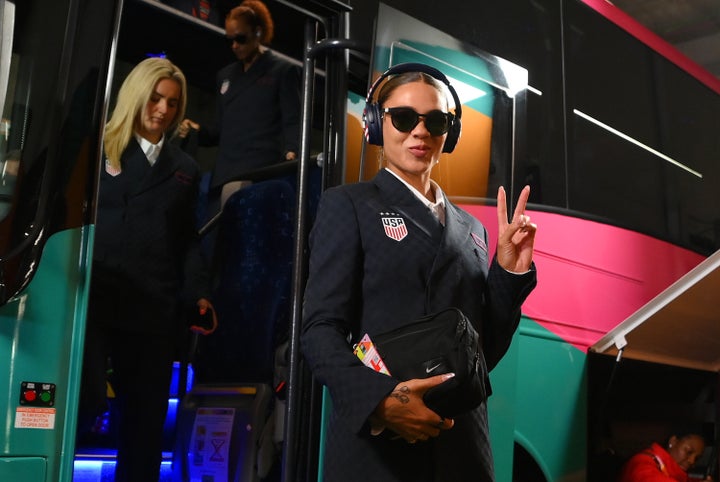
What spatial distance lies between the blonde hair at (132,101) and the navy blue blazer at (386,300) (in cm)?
143

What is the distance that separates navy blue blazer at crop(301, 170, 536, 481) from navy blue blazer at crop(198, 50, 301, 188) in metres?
1.86

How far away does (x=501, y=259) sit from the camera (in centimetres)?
170

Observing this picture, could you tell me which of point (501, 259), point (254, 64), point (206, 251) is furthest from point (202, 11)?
point (501, 259)

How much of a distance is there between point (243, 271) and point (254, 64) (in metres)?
0.90

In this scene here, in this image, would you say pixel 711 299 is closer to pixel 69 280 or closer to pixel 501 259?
pixel 501 259

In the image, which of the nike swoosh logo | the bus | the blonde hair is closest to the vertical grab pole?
the bus

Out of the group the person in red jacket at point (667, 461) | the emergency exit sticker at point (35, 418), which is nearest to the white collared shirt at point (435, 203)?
the emergency exit sticker at point (35, 418)

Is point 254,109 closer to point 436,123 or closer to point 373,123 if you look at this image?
point 373,123

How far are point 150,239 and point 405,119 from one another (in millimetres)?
1394

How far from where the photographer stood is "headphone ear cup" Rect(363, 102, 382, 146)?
1.83 metres

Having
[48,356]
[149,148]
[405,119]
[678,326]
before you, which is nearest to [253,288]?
[149,148]

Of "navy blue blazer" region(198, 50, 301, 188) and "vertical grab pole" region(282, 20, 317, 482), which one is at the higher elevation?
"navy blue blazer" region(198, 50, 301, 188)

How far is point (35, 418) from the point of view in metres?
1.84

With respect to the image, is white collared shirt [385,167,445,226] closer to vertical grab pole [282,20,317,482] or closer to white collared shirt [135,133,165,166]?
vertical grab pole [282,20,317,482]
